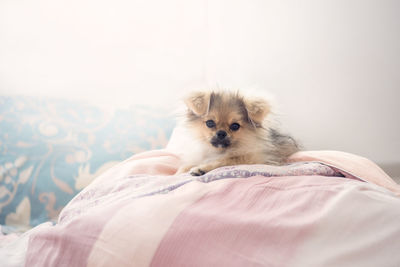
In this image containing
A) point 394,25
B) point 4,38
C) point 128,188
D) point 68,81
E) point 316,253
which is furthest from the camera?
point 68,81

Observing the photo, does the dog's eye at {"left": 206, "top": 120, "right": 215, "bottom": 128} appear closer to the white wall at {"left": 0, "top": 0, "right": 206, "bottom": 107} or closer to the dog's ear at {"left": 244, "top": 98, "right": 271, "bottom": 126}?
the dog's ear at {"left": 244, "top": 98, "right": 271, "bottom": 126}

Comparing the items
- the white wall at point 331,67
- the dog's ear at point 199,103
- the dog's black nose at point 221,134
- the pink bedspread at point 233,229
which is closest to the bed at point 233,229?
the pink bedspread at point 233,229

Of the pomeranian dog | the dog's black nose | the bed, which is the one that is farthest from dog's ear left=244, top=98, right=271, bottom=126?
the bed

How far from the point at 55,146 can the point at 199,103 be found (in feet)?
2.92

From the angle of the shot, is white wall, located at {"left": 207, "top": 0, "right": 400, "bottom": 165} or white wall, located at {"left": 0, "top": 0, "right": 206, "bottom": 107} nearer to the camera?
white wall, located at {"left": 207, "top": 0, "right": 400, "bottom": 165}

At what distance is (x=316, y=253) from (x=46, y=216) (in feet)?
4.30

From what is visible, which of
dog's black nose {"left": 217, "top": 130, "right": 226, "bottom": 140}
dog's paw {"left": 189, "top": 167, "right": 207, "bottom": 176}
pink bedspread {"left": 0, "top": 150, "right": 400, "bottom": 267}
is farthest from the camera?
dog's black nose {"left": 217, "top": 130, "right": 226, "bottom": 140}

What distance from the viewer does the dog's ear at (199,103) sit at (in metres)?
1.27

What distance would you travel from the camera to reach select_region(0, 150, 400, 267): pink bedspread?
545 mm

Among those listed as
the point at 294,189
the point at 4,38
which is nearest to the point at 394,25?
the point at 294,189

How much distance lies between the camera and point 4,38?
6.69 feet

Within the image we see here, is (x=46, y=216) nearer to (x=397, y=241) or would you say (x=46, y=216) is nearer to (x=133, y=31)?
(x=397, y=241)

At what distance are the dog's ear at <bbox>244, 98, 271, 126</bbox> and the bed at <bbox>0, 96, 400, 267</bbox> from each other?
1.58 ft

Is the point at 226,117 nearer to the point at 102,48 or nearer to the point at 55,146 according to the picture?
the point at 55,146
